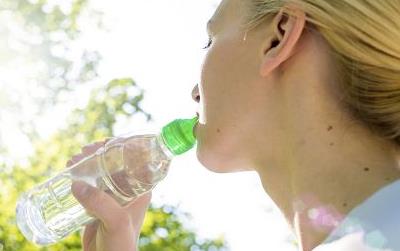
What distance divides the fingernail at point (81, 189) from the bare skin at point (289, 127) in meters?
0.34

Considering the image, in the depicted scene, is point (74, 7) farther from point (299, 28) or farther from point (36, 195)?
point (299, 28)

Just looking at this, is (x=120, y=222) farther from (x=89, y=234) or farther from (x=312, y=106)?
(x=312, y=106)

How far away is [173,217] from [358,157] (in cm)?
864

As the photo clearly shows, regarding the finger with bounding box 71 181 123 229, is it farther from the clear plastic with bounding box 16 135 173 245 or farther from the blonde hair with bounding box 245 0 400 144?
the blonde hair with bounding box 245 0 400 144

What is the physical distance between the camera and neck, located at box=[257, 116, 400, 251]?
1630mm

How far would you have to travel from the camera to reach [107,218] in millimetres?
2270

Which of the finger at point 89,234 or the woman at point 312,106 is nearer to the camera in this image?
the woman at point 312,106

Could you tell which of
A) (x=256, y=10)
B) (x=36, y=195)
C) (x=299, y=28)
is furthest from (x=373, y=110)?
(x=36, y=195)

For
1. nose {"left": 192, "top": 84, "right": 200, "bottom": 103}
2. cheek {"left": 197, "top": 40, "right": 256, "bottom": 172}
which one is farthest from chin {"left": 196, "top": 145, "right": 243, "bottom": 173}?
nose {"left": 192, "top": 84, "right": 200, "bottom": 103}

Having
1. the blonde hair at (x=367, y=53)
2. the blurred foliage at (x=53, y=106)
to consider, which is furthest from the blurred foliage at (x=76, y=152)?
the blonde hair at (x=367, y=53)

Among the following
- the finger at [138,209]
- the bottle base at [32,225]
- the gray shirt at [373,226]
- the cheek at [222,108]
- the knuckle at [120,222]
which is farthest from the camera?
the bottle base at [32,225]

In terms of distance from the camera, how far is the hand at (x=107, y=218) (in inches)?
85.4

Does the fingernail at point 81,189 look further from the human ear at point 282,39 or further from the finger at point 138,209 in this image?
the human ear at point 282,39

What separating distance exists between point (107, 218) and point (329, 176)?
32.0 inches
